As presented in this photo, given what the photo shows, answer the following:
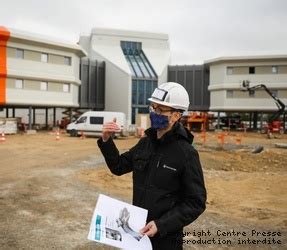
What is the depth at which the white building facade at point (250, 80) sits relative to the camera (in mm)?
42125

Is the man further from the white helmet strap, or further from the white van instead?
the white van

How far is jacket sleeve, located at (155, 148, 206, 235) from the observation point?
2.97 m

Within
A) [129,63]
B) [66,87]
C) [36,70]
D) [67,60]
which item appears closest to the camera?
[36,70]

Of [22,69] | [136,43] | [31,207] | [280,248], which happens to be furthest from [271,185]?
[136,43]

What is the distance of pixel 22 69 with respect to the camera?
34.0 metres

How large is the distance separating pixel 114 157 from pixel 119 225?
0.76 m

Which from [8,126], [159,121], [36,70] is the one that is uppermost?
[36,70]

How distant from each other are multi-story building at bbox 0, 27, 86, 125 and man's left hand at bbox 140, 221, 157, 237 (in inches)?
1269

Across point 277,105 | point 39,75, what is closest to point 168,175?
point 39,75

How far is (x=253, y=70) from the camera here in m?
42.9

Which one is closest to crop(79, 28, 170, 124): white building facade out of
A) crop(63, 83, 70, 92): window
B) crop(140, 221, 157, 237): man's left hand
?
crop(63, 83, 70, 92): window

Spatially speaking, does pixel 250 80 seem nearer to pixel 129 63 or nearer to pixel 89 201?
pixel 129 63

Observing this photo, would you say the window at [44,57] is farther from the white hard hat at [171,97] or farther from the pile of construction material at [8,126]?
the white hard hat at [171,97]

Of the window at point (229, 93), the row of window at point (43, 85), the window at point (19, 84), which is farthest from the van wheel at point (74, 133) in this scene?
the window at point (229, 93)
